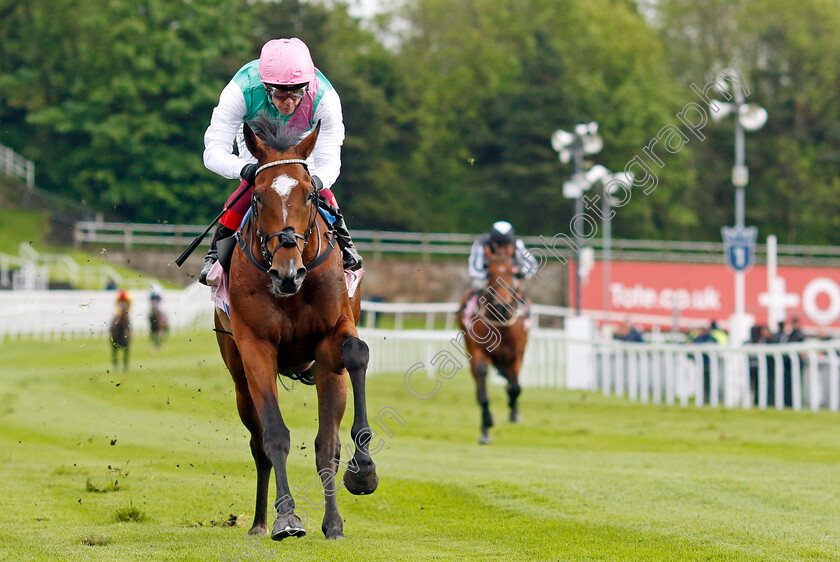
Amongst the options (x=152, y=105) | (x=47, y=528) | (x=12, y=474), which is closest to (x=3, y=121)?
(x=152, y=105)

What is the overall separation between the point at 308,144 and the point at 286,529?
2.03 m

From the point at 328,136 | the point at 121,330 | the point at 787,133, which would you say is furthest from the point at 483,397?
the point at 787,133

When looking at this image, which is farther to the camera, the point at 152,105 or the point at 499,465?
the point at 152,105

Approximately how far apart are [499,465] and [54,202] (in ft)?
103

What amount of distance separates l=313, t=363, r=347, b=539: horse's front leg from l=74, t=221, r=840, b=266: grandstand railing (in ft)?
96.3

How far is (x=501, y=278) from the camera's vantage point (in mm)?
13000

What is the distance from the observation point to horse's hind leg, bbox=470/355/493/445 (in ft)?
42.0

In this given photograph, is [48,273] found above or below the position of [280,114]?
above

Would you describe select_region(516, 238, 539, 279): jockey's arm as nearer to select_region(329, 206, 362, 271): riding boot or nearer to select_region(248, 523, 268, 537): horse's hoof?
select_region(329, 206, 362, 271): riding boot

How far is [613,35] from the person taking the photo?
54.4m

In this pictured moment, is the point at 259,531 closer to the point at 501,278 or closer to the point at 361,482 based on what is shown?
the point at 361,482

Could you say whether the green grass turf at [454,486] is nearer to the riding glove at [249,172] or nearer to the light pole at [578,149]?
the riding glove at [249,172]

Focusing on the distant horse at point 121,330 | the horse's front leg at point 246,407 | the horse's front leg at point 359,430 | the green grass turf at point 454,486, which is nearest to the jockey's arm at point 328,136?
the horse's front leg at point 359,430

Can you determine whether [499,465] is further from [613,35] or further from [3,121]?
[613,35]
